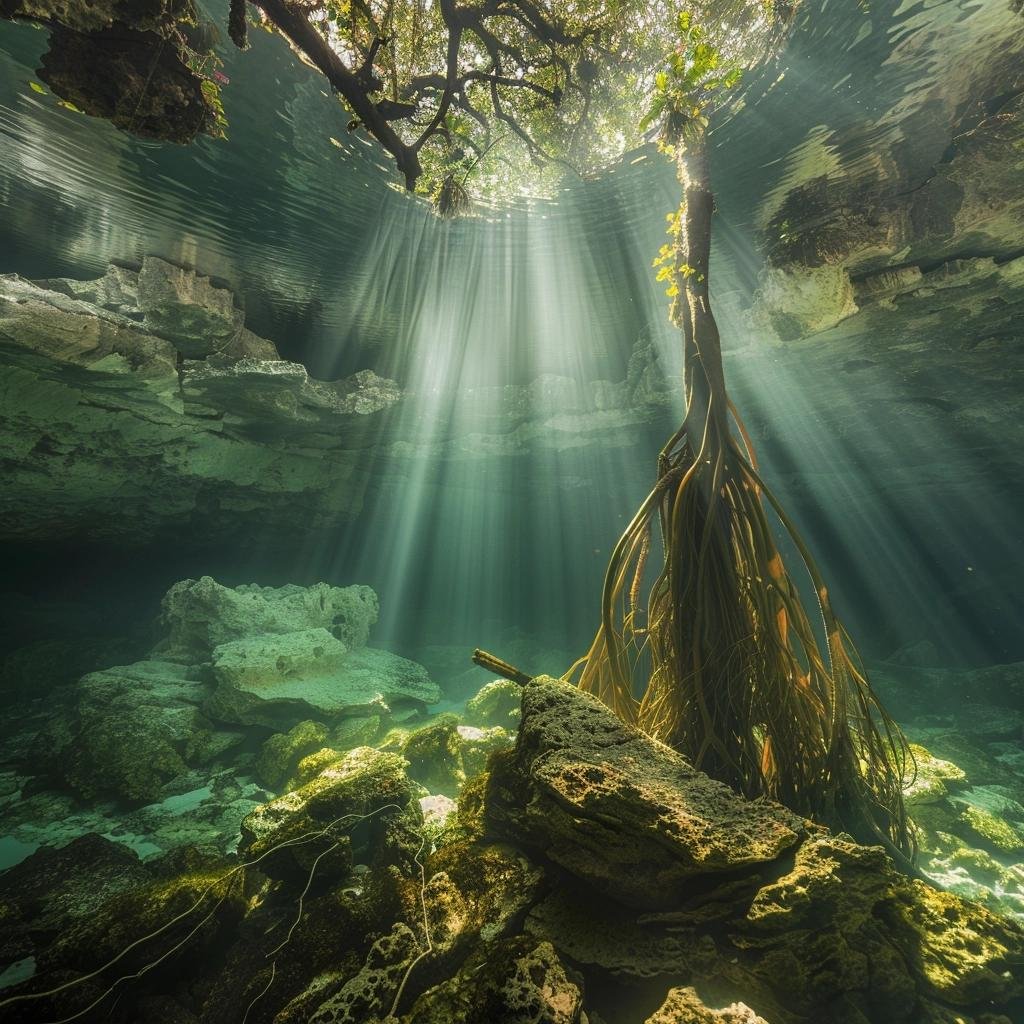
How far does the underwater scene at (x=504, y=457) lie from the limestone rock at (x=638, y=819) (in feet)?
0.06

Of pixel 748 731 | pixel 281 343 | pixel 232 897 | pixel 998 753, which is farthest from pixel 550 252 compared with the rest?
pixel 998 753

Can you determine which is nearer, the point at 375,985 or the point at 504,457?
the point at 375,985

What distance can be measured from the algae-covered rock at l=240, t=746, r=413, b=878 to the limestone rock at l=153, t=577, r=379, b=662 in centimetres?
611

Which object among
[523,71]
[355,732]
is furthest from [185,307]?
[355,732]

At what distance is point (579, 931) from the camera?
1.83 meters

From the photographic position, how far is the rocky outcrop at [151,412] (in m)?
5.64

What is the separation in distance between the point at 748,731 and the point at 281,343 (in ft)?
27.9

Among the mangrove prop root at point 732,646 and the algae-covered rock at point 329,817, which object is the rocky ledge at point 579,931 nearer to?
the algae-covered rock at point 329,817

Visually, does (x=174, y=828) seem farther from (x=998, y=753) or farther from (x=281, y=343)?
(x=998, y=753)

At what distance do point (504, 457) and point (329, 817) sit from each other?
9803 millimetres

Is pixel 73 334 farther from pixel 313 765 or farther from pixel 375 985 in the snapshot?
pixel 375 985

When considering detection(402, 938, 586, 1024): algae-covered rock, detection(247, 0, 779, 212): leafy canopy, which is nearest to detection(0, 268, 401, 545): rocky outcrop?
detection(247, 0, 779, 212): leafy canopy

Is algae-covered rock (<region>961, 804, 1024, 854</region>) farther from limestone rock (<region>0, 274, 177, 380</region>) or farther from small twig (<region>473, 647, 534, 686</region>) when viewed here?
limestone rock (<region>0, 274, 177, 380</region>)

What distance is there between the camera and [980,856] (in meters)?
3.81
